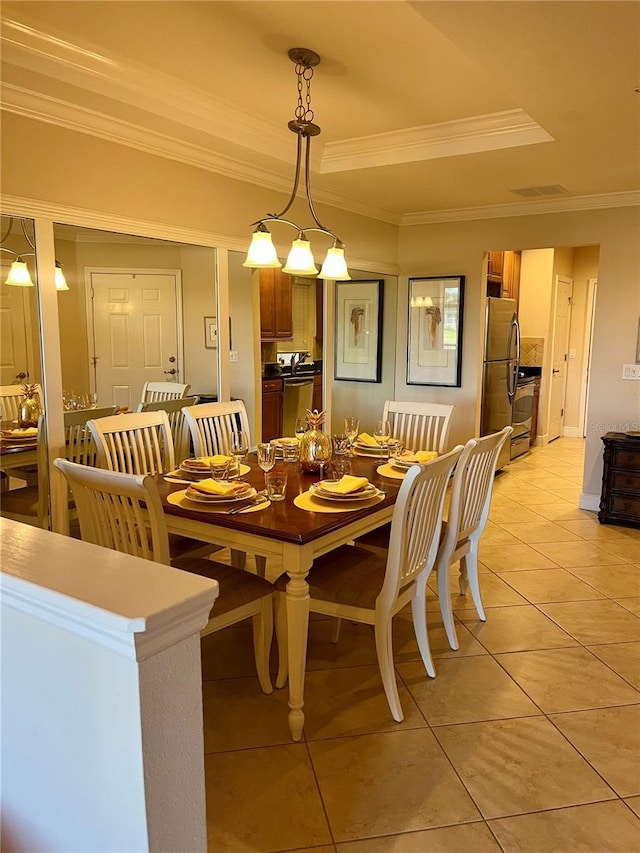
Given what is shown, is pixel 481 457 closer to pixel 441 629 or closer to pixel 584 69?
pixel 441 629

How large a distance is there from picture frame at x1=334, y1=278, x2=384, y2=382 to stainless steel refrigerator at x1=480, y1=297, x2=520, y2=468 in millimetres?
1001

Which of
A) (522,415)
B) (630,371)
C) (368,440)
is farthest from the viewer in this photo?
(522,415)

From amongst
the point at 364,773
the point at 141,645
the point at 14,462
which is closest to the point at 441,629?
the point at 364,773

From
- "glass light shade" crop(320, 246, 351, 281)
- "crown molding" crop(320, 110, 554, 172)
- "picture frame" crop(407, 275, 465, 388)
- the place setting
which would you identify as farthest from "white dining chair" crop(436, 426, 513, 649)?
"picture frame" crop(407, 275, 465, 388)

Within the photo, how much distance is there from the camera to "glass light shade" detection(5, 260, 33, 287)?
2795 millimetres

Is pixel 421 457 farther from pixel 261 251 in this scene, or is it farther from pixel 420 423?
pixel 261 251

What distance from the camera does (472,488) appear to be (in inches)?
111

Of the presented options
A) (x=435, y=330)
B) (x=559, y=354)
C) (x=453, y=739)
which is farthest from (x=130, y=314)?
(x=559, y=354)

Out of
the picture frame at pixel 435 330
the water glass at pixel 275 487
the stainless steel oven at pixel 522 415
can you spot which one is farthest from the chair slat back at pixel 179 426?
the stainless steel oven at pixel 522 415

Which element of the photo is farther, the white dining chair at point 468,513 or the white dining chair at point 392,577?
the white dining chair at point 468,513

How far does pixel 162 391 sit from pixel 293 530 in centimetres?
190

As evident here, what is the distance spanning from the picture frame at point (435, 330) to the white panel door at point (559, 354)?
8.94ft

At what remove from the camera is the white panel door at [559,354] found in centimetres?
778

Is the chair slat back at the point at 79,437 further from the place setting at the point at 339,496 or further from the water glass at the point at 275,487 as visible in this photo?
the place setting at the point at 339,496
